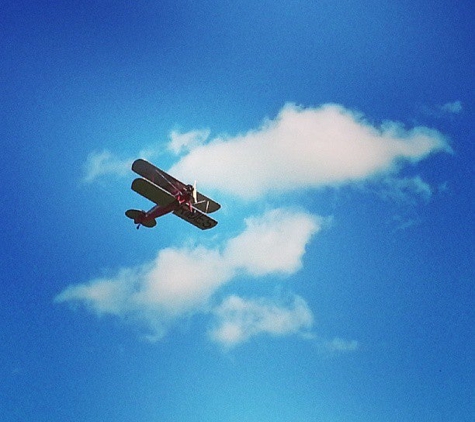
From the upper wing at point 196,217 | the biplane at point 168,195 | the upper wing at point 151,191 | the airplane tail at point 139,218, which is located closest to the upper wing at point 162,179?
the biplane at point 168,195

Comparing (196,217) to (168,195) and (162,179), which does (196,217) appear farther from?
(162,179)

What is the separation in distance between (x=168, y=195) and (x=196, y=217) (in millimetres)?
2602

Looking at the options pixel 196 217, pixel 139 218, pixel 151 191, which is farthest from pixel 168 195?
pixel 139 218

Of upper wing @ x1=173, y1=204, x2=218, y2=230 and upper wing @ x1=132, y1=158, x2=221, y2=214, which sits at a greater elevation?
upper wing @ x1=132, y1=158, x2=221, y2=214

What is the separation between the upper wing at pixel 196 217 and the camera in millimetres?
40591

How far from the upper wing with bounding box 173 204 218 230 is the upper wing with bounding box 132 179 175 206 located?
1.16 metres

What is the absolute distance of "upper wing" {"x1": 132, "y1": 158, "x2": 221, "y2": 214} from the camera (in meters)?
39.7

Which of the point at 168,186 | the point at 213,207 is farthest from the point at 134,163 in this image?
the point at 213,207

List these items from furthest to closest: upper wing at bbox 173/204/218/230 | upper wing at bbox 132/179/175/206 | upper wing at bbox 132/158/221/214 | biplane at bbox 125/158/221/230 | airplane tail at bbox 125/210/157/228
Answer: airplane tail at bbox 125/210/157/228 < upper wing at bbox 173/204/218/230 < upper wing at bbox 132/158/221/214 < biplane at bbox 125/158/221/230 < upper wing at bbox 132/179/175/206

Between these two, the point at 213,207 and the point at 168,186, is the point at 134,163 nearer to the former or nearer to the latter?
the point at 168,186

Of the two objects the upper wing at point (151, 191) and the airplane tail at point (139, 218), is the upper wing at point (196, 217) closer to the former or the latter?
the upper wing at point (151, 191)

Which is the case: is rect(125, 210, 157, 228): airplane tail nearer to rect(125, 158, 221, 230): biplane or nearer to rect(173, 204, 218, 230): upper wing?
rect(125, 158, 221, 230): biplane

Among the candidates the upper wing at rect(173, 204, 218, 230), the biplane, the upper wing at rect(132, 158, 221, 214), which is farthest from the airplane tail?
the upper wing at rect(132, 158, 221, 214)

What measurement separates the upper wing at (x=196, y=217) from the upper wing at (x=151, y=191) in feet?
3.81
